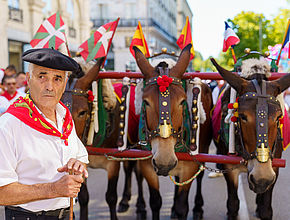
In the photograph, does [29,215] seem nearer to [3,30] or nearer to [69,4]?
[3,30]

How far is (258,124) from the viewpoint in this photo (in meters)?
3.34

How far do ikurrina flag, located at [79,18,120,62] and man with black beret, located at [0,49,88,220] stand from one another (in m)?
2.09

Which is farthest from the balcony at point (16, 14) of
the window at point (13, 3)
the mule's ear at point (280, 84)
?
the mule's ear at point (280, 84)

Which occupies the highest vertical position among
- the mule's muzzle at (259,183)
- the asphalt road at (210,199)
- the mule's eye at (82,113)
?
the mule's eye at (82,113)

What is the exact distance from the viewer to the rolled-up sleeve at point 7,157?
1.90 m

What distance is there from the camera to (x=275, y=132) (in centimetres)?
344

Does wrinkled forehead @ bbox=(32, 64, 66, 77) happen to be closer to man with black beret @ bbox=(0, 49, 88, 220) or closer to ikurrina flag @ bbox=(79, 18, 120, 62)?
man with black beret @ bbox=(0, 49, 88, 220)

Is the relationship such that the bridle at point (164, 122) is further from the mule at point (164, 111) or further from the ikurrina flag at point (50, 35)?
the ikurrina flag at point (50, 35)

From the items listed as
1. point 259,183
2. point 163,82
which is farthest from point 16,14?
point 259,183

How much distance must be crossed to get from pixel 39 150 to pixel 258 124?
2156 mm

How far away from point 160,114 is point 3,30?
14279 mm

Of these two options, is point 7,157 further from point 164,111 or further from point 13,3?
point 13,3

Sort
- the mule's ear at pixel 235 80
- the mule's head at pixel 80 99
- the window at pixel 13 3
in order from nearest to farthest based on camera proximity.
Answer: the mule's ear at pixel 235 80 → the mule's head at pixel 80 99 → the window at pixel 13 3

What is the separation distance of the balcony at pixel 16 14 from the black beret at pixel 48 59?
15802 mm
